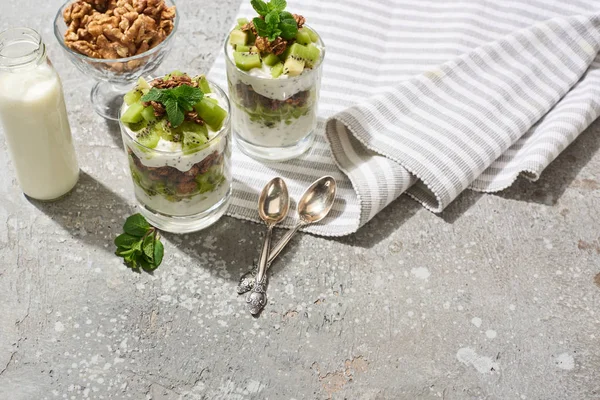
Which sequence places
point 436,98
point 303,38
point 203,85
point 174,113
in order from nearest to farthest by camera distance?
point 174,113 → point 203,85 → point 303,38 → point 436,98

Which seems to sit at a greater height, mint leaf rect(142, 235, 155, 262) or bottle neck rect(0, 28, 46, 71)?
bottle neck rect(0, 28, 46, 71)

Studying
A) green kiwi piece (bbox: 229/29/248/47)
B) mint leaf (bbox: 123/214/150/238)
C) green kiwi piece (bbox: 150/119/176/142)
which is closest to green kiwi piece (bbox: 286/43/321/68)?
green kiwi piece (bbox: 229/29/248/47)

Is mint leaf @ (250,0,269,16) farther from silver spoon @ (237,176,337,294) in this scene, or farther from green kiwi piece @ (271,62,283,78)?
silver spoon @ (237,176,337,294)

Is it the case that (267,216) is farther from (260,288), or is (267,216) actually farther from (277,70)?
(277,70)

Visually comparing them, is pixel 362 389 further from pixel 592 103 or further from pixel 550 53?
pixel 550 53

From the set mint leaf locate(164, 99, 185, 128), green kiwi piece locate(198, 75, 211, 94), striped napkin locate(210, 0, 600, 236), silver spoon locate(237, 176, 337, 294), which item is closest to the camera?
mint leaf locate(164, 99, 185, 128)

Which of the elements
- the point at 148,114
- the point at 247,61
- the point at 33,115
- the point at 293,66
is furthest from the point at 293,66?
the point at 33,115
